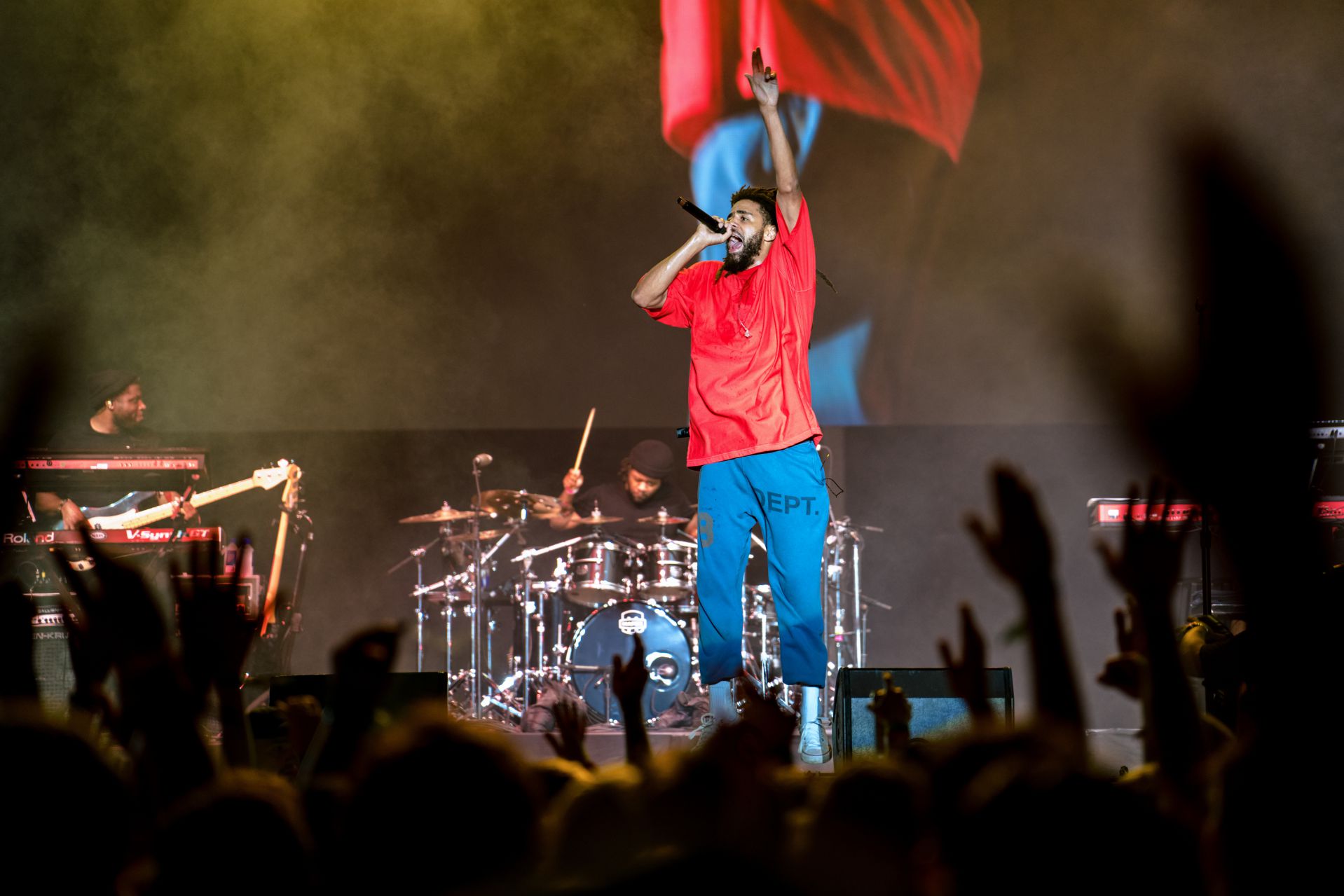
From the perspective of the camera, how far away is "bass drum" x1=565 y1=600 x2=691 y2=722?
5133 mm

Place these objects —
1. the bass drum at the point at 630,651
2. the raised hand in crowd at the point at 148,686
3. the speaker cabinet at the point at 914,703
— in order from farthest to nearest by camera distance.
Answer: the bass drum at the point at 630,651 → the speaker cabinet at the point at 914,703 → the raised hand in crowd at the point at 148,686

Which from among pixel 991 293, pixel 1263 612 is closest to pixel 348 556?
pixel 991 293

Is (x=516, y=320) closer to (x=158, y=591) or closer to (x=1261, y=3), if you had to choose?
(x=158, y=591)

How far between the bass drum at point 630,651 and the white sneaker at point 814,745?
2.21 m

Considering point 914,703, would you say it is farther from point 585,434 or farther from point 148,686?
point 585,434

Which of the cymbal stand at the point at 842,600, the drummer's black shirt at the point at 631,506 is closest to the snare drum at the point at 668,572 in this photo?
the drummer's black shirt at the point at 631,506

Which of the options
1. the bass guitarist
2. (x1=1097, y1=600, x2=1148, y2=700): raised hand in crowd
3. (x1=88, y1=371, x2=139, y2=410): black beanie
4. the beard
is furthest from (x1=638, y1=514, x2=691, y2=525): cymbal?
(x1=1097, y1=600, x2=1148, y2=700): raised hand in crowd

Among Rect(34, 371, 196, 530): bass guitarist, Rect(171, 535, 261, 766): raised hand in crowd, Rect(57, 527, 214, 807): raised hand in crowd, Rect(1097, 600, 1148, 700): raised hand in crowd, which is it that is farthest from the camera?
Rect(34, 371, 196, 530): bass guitarist

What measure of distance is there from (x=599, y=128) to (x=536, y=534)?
7.04 feet

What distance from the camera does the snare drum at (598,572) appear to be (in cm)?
530

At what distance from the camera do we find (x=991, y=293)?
570 centimetres

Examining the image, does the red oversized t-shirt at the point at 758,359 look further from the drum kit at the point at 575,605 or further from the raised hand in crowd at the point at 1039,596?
the drum kit at the point at 575,605

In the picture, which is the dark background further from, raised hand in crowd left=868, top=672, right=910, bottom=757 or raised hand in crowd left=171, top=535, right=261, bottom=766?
raised hand in crowd left=171, top=535, right=261, bottom=766

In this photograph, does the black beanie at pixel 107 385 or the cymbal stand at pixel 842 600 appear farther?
the black beanie at pixel 107 385
